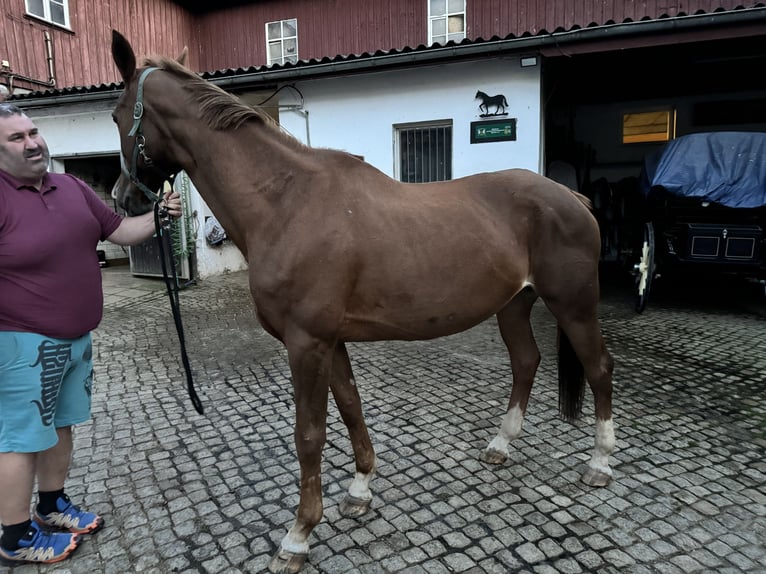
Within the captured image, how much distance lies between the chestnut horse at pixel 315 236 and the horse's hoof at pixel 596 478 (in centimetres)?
111

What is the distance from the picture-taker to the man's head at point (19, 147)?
77.3 inches

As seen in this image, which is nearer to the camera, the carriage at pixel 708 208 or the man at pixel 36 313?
the man at pixel 36 313

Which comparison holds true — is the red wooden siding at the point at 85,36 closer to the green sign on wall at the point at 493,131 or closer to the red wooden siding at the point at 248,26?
the red wooden siding at the point at 248,26

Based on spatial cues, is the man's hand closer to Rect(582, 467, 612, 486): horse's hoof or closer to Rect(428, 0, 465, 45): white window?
Rect(582, 467, 612, 486): horse's hoof

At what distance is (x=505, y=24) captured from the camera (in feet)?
34.9

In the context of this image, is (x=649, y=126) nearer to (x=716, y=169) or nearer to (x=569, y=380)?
(x=716, y=169)

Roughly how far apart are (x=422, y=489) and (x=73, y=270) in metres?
2.10

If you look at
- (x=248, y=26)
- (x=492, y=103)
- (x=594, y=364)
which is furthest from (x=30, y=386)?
(x=248, y=26)

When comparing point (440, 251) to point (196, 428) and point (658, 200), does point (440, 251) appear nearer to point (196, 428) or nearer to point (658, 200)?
point (196, 428)

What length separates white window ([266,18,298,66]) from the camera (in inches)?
497

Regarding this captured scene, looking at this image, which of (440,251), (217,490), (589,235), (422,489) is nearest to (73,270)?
(217,490)

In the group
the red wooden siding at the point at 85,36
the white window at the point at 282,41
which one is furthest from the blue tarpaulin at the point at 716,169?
the red wooden siding at the point at 85,36

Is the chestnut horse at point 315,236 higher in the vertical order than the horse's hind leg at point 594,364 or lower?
higher

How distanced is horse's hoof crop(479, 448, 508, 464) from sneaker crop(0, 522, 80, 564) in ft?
7.30
